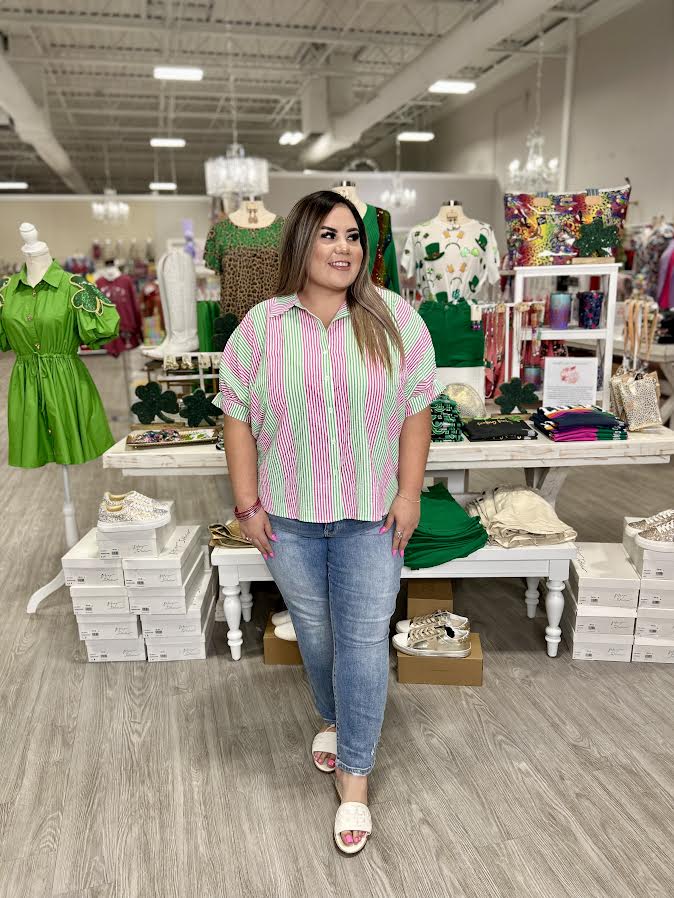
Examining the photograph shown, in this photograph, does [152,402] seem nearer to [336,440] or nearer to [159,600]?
[159,600]

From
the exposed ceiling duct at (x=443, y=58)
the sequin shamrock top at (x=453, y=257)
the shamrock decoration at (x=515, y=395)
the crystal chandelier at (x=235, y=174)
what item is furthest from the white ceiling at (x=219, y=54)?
the shamrock decoration at (x=515, y=395)

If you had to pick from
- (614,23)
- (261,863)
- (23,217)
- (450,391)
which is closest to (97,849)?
(261,863)

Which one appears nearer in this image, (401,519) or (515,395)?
(401,519)

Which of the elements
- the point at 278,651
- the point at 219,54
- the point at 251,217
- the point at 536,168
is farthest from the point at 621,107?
the point at 278,651

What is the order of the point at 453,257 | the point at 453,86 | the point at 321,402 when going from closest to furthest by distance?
the point at 321,402
the point at 453,257
the point at 453,86

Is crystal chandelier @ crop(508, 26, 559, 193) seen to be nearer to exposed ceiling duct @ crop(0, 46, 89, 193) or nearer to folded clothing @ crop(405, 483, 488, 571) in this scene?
exposed ceiling duct @ crop(0, 46, 89, 193)

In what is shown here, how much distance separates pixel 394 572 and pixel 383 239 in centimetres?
237

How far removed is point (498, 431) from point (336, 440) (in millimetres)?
1357

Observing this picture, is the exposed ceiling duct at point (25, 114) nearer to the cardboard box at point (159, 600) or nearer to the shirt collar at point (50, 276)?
the shirt collar at point (50, 276)

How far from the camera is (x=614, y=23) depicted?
29.3 ft

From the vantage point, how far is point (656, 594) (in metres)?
2.69

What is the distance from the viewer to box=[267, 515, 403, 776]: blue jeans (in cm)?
183

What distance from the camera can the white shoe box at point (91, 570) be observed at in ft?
9.10

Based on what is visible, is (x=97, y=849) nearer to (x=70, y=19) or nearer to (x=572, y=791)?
(x=572, y=791)
